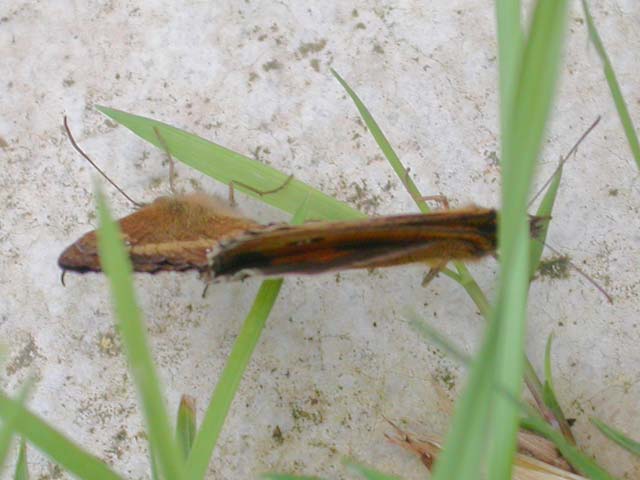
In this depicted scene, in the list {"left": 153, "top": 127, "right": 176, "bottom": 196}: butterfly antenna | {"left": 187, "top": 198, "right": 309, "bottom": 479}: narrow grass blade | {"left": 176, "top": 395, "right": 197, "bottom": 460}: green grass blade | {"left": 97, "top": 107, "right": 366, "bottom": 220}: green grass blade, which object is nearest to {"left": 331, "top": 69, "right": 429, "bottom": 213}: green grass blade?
{"left": 97, "top": 107, "right": 366, "bottom": 220}: green grass blade

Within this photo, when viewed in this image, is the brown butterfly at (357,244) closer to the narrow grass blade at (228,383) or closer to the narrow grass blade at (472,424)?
the narrow grass blade at (228,383)

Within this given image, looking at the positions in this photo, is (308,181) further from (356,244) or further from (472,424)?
(472,424)

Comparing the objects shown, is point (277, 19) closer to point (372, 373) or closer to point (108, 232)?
point (372, 373)

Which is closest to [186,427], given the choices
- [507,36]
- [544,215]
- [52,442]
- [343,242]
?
[343,242]

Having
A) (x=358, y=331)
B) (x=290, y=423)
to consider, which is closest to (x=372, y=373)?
(x=358, y=331)

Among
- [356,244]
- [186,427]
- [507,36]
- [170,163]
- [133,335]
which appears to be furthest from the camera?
[170,163]
